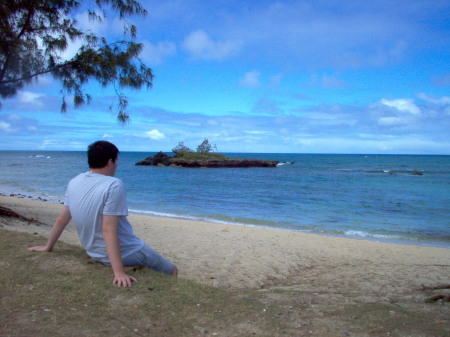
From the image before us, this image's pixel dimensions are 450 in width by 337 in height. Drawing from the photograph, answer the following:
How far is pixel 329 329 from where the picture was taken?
296 cm

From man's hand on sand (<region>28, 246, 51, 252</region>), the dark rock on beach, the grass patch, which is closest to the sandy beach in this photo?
the grass patch

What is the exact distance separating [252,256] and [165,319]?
578cm

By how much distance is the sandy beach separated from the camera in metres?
6.44

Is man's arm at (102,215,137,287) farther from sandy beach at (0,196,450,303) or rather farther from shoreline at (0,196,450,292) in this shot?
shoreline at (0,196,450,292)

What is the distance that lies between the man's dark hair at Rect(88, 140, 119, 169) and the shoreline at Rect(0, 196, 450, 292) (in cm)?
332

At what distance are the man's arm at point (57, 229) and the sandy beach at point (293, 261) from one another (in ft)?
7.65

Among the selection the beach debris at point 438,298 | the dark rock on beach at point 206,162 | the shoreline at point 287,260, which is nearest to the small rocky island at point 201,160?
the dark rock on beach at point 206,162

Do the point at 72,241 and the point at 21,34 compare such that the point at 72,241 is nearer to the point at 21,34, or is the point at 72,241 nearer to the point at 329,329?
the point at 21,34

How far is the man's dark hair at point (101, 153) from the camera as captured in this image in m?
3.67

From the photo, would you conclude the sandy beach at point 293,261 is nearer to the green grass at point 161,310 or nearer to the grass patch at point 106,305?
the green grass at point 161,310

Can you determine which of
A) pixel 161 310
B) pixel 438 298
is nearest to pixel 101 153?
pixel 161 310

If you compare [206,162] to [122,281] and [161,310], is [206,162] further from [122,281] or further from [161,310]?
[161,310]

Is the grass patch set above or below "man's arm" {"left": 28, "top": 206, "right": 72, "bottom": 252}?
below

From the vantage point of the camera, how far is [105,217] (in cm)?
346
